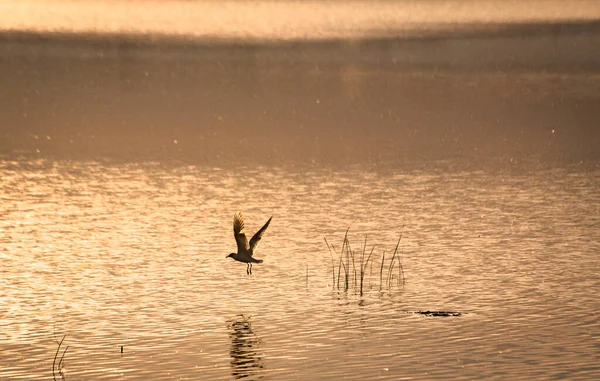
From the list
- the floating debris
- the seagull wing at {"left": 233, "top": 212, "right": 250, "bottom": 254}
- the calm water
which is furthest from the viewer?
the seagull wing at {"left": 233, "top": 212, "right": 250, "bottom": 254}

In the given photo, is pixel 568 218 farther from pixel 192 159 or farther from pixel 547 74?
pixel 547 74

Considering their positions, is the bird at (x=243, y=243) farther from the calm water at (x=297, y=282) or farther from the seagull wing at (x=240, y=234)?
the calm water at (x=297, y=282)

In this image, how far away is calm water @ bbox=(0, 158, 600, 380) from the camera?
23.8 meters

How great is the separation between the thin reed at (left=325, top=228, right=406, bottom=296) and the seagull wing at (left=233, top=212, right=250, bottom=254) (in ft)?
7.67

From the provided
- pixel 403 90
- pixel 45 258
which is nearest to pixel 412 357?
pixel 45 258

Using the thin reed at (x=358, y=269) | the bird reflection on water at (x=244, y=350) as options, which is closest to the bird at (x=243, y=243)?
the bird reflection on water at (x=244, y=350)

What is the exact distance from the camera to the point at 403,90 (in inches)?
5182

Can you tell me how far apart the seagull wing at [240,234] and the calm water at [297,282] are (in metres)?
1.19

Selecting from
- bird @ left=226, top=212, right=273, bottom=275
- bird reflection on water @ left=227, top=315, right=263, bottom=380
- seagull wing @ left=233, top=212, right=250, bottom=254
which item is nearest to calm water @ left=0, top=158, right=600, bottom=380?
bird reflection on water @ left=227, top=315, right=263, bottom=380

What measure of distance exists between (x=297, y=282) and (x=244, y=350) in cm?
672

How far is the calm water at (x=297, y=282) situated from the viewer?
23.8 m

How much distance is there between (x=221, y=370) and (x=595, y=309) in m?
8.42

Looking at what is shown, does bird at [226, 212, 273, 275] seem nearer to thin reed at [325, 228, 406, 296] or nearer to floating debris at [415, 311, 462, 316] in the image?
thin reed at [325, 228, 406, 296]

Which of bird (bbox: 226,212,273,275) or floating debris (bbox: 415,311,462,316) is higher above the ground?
bird (bbox: 226,212,273,275)
